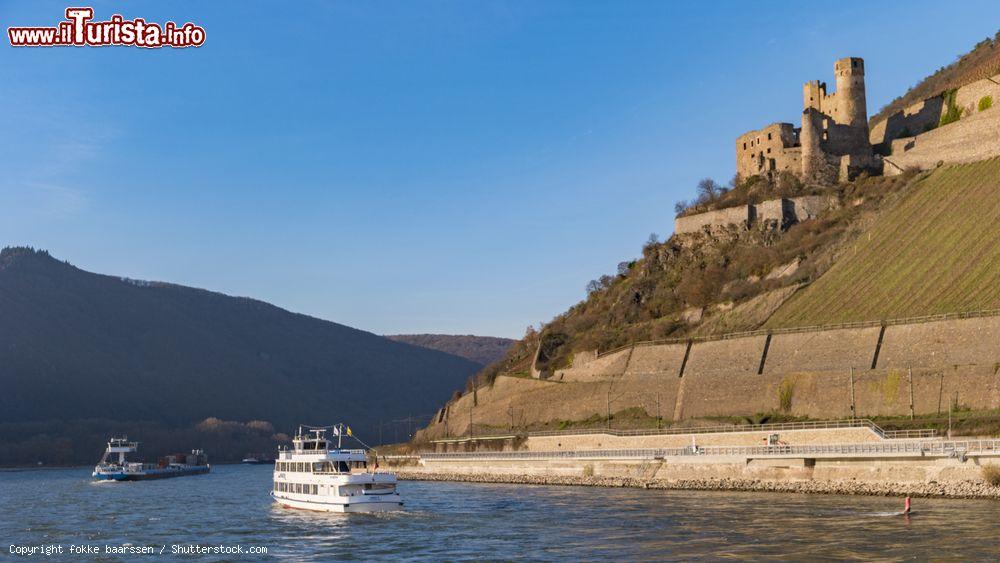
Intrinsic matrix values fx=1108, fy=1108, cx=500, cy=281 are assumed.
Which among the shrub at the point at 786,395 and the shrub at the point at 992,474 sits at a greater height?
the shrub at the point at 786,395

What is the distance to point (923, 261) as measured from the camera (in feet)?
281

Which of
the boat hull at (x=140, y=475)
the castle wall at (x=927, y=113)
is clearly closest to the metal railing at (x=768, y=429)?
the castle wall at (x=927, y=113)

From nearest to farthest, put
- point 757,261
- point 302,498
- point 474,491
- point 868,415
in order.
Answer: point 302,498
point 868,415
point 474,491
point 757,261

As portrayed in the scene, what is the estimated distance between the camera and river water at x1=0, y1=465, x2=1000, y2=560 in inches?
1594

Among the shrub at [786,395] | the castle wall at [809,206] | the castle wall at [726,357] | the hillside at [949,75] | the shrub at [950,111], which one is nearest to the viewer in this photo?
the shrub at [786,395]

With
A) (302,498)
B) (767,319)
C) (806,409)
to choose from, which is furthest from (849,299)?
(302,498)

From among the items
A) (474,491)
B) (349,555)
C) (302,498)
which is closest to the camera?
(349,555)

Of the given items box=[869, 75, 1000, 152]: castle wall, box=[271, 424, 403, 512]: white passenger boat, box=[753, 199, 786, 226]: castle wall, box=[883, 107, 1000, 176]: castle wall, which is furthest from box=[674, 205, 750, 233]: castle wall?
box=[271, 424, 403, 512]: white passenger boat

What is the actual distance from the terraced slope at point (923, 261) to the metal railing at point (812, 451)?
1783 centimetres

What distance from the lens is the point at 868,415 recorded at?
70.3 m

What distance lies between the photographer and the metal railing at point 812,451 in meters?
55.7

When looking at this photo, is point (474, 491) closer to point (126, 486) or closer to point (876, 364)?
point (876, 364)

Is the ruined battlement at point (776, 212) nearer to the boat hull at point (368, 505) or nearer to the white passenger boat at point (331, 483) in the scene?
the white passenger boat at point (331, 483)

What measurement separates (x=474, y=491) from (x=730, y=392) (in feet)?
66.9
